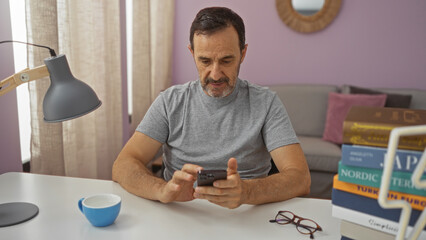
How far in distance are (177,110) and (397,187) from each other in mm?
1036

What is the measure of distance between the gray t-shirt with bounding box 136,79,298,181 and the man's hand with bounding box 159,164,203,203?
14.6 inches

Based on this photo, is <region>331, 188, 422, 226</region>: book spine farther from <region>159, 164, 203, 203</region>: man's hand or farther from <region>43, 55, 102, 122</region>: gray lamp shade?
<region>43, 55, 102, 122</region>: gray lamp shade

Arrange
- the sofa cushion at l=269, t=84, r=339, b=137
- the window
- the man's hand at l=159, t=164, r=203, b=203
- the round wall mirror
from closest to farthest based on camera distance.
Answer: the man's hand at l=159, t=164, r=203, b=203
the window
the sofa cushion at l=269, t=84, r=339, b=137
the round wall mirror

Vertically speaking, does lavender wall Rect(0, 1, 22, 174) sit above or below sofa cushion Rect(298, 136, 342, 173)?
above

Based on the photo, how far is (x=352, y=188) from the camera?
76 centimetres

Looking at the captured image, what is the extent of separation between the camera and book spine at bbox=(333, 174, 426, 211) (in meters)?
0.68

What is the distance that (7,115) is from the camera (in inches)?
66.0

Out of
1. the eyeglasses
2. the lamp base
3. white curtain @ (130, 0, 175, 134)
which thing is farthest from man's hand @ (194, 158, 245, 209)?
white curtain @ (130, 0, 175, 134)

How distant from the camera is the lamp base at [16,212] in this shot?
0.98 meters

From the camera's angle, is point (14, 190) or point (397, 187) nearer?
point (397, 187)

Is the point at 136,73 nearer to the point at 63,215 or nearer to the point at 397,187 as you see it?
the point at 63,215

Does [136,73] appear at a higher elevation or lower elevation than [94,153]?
higher

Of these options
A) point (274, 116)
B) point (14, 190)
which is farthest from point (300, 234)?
point (14, 190)

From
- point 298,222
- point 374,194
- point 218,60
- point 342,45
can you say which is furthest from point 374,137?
point 342,45
